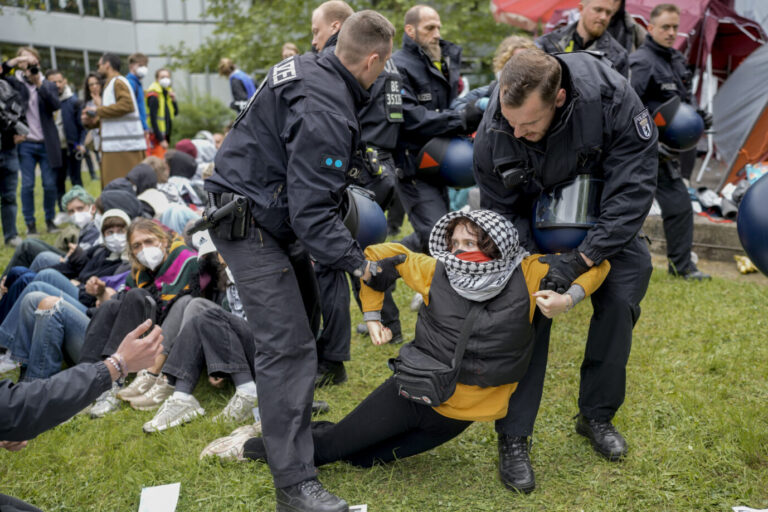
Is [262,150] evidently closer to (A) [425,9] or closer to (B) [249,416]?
(B) [249,416]

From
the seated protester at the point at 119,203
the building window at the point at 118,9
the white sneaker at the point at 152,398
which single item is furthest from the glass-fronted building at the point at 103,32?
the white sneaker at the point at 152,398

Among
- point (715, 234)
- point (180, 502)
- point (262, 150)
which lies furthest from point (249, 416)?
point (715, 234)

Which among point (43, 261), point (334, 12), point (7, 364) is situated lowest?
point (7, 364)

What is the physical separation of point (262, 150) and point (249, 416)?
1.72 metres

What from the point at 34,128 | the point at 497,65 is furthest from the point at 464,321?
the point at 34,128

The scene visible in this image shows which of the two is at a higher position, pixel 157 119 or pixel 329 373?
pixel 157 119

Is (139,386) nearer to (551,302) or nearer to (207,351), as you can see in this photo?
(207,351)

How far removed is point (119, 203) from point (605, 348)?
411cm

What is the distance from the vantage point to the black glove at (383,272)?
273cm

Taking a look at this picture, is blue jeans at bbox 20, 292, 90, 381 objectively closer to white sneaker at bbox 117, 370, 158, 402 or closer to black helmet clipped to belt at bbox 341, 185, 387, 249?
white sneaker at bbox 117, 370, 158, 402

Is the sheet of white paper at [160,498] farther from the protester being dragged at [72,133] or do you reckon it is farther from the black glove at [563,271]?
the protester being dragged at [72,133]

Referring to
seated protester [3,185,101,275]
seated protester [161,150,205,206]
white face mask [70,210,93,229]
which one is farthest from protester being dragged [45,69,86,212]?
seated protester [3,185,101,275]

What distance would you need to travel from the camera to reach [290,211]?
8.61 ft

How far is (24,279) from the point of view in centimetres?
474
